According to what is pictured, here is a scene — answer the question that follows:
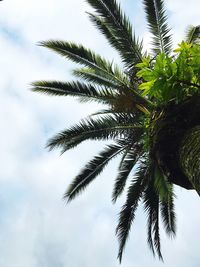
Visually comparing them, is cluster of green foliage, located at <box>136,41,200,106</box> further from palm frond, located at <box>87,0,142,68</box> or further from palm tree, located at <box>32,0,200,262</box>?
palm frond, located at <box>87,0,142,68</box>

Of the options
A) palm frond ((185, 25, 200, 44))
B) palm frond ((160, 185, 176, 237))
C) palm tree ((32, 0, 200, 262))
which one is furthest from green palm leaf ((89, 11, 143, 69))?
palm frond ((160, 185, 176, 237))

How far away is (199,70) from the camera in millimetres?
5652

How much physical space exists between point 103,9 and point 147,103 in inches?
115

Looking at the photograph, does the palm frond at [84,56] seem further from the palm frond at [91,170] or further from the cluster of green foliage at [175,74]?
the cluster of green foliage at [175,74]

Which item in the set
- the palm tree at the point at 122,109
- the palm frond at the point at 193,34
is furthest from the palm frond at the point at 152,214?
the palm frond at the point at 193,34

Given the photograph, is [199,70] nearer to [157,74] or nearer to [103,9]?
[157,74]

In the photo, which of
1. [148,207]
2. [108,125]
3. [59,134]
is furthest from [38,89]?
[148,207]

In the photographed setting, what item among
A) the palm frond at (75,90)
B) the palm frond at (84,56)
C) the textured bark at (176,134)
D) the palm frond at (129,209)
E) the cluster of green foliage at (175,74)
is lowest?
the palm frond at (129,209)

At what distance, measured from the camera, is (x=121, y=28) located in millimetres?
10352

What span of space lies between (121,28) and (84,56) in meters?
1.12

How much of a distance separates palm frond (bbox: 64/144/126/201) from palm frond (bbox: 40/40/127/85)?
1698mm

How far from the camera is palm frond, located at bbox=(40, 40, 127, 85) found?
34.9 feet

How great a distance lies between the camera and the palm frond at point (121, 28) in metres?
10.2

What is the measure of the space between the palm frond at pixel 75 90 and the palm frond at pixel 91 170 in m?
1.33
